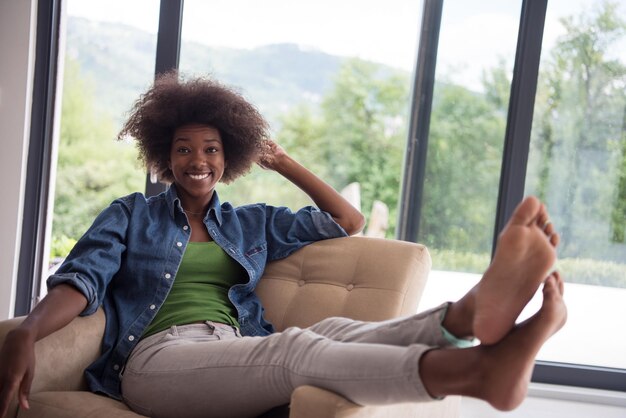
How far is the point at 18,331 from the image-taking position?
1592 millimetres

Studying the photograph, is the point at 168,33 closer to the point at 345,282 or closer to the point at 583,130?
the point at 345,282

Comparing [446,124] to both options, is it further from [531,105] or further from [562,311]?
[562,311]

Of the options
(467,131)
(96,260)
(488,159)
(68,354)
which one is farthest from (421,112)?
(68,354)

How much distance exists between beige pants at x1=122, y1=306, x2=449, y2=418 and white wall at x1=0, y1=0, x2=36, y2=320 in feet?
5.70

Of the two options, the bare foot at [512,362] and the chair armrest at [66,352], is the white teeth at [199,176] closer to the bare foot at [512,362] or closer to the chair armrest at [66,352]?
the chair armrest at [66,352]

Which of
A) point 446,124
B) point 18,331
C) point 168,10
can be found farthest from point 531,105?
point 18,331

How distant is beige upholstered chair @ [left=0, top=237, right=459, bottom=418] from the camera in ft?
5.51

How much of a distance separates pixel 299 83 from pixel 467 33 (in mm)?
1168

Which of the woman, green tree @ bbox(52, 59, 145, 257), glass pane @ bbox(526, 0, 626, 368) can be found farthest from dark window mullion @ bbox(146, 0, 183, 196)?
glass pane @ bbox(526, 0, 626, 368)

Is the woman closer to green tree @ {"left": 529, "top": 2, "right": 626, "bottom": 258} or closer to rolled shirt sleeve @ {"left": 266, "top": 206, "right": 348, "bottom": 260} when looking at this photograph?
rolled shirt sleeve @ {"left": 266, "top": 206, "right": 348, "bottom": 260}

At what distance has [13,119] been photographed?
3270mm

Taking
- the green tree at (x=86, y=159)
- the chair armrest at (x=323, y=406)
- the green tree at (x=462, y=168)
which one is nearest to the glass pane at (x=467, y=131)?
the green tree at (x=462, y=168)

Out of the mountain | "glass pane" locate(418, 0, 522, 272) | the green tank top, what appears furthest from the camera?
the mountain

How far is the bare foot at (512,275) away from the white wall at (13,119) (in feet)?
8.19
